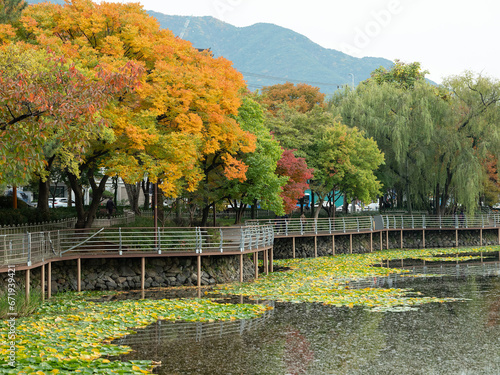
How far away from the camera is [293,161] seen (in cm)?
3650

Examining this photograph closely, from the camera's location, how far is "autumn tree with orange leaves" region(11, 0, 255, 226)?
2239 cm

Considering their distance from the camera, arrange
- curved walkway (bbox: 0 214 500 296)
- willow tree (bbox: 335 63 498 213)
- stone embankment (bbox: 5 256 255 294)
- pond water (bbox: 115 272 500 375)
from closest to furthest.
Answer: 1. pond water (bbox: 115 272 500 375)
2. curved walkway (bbox: 0 214 500 296)
3. stone embankment (bbox: 5 256 255 294)
4. willow tree (bbox: 335 63 498 213)

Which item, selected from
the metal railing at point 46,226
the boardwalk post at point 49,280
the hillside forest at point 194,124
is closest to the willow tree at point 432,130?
the hillside forest at point 194,124

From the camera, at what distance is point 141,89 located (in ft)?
73.2

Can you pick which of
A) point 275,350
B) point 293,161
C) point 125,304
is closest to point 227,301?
point 125,304

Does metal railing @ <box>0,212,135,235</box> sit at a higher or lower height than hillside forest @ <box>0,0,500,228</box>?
lower

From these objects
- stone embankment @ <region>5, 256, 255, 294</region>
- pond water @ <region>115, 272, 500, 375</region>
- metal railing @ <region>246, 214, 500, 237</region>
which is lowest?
pond water @ <region>115, 272, 500, 375</region>

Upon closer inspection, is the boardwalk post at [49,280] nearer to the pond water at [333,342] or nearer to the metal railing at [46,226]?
the metal railing at [46,226]

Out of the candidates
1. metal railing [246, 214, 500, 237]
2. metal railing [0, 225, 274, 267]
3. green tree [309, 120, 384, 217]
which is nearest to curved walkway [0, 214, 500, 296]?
metal railing [0, 225, 274, 267]

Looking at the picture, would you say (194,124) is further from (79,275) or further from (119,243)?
(79,275)

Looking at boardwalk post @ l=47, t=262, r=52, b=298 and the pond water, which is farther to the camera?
boardwalk post @ l=47, t=262, r=52, b=298

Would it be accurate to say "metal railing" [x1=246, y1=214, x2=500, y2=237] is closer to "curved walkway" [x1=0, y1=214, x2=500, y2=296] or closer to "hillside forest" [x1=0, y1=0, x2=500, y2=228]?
"hillside forest" [x1=0, y1=0, x2=500, y2=228]

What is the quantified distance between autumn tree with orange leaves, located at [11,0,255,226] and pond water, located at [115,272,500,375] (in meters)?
8.35

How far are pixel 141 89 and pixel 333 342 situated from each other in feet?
42.6
